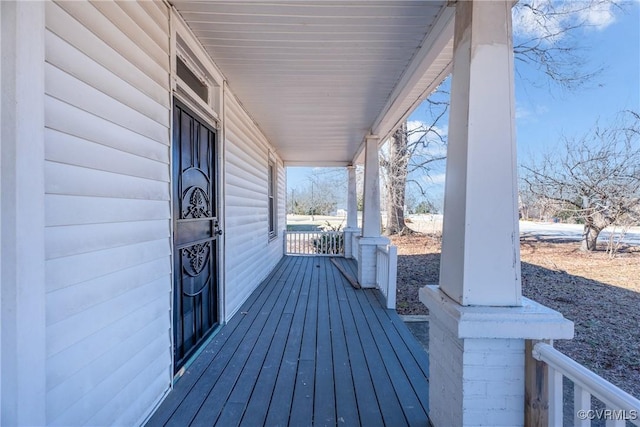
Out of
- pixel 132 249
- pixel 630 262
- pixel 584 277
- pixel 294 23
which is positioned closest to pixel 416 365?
pixel 132 249

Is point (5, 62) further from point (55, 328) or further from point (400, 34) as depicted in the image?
point (400, 34)

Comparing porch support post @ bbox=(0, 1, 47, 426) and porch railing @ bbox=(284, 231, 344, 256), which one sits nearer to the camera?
porch support post @ bbox=(0, 1, 47, 426)

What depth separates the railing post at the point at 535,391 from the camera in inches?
48.7

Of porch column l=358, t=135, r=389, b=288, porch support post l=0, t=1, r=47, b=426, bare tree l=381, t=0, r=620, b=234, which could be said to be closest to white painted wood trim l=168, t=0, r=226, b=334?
porch support post l=0, t=1, r=47, b=426

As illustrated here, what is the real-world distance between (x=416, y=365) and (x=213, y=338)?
6.04 ft

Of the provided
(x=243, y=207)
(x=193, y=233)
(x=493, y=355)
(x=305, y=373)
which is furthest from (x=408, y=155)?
(x=493, y=355)

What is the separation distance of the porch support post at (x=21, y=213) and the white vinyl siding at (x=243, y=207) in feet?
7.04

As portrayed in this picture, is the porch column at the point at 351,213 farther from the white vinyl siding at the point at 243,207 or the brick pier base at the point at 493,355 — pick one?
the brick pier base at the point at 493,355

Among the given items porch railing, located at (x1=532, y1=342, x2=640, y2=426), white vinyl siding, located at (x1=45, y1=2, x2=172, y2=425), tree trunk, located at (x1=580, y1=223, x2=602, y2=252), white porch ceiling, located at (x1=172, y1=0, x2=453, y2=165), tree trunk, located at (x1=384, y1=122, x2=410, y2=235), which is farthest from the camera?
tree trunk, located at (x1=384, y1=122, x2=410, y2=235)

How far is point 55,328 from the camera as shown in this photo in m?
1.09

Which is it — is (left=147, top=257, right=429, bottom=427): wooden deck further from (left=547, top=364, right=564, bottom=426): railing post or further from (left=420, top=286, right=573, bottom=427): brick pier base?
(left=547, top=364, right=564, bottom=426): railing post

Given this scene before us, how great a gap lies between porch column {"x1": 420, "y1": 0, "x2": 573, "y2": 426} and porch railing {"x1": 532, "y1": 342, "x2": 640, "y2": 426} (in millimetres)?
121

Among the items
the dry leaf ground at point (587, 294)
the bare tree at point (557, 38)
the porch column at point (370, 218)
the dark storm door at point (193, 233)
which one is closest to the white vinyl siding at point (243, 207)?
the dark storm door at point (193, 233)

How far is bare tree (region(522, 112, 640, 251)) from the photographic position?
6.11 metres
